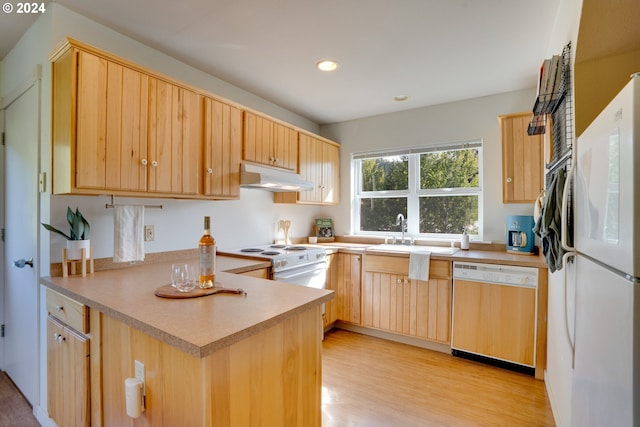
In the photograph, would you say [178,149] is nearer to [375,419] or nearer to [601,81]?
[375,419]

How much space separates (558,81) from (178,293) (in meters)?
2.17

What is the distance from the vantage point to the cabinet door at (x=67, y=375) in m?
1.43

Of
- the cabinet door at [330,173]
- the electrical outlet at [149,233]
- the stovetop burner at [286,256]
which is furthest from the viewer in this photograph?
the cabinet door at [330,173]

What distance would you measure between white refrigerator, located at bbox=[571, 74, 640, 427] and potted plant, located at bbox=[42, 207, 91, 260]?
2.25m

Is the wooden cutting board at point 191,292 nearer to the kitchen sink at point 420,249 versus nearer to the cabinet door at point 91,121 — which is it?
the cabinet door at point 91,121

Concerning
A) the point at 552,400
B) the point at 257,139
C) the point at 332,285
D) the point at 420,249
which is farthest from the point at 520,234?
the point at 257,139

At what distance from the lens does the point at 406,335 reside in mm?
2932

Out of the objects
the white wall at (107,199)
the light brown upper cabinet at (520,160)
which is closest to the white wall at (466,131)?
the light brown upper cabinet at (520,160)

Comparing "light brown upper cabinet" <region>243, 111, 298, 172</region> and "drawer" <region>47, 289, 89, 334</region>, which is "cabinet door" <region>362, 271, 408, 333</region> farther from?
"drawer" <region>47, 289, 89, 334</region>

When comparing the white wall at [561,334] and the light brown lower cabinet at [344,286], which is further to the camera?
the light brown lower cabinet at [344,286]

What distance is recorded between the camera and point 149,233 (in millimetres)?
2234

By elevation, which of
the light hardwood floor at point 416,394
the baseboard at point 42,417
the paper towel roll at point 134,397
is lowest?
the light hardwood floor at point 416,394

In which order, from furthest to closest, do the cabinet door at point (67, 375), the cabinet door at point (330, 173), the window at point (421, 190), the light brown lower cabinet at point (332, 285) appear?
the cabinet door at point (330, 173) < the window at point (421, 190) < the light brown lower cabinet at point (332, 285) < the cabinet door at point (67, 375)

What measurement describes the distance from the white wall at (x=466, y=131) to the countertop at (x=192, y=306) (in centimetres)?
242
